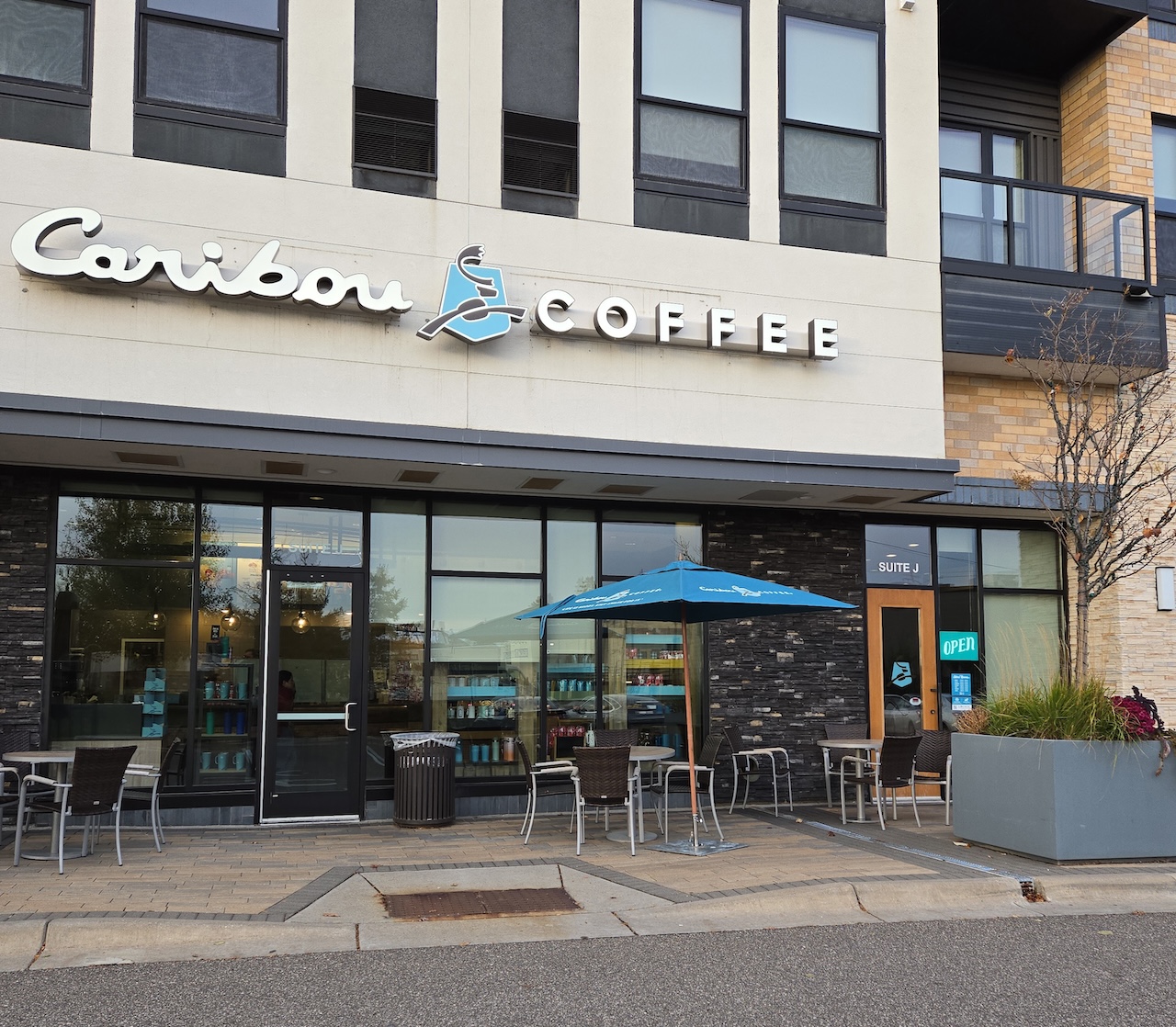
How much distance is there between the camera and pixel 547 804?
12328 millimetres

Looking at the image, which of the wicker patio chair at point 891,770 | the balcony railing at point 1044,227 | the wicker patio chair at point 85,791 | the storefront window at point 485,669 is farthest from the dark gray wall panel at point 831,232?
the wicker patio chair at point 85,791

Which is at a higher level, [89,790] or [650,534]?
[650,534]

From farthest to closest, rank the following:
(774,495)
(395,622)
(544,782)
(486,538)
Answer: (774,495) < (486,538) < (544,782) < (395,622)

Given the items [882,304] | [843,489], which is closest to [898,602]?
[843,489]

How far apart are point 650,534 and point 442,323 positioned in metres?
3.79

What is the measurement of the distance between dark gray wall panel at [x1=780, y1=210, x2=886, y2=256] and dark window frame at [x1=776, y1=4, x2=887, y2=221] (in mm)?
63

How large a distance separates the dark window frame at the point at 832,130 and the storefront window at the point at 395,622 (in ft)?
16.7

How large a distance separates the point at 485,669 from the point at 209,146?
226 inches

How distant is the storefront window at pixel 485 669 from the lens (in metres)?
12.1

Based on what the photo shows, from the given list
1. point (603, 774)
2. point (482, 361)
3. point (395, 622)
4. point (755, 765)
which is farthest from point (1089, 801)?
point (395, 622)

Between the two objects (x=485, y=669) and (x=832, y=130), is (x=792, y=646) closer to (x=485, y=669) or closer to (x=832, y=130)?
(x=485, y=669)

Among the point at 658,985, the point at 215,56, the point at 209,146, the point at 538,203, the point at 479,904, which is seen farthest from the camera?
the point at 538,203

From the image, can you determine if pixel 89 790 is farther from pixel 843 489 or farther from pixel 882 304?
pixel 882 304

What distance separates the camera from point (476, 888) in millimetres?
8242
